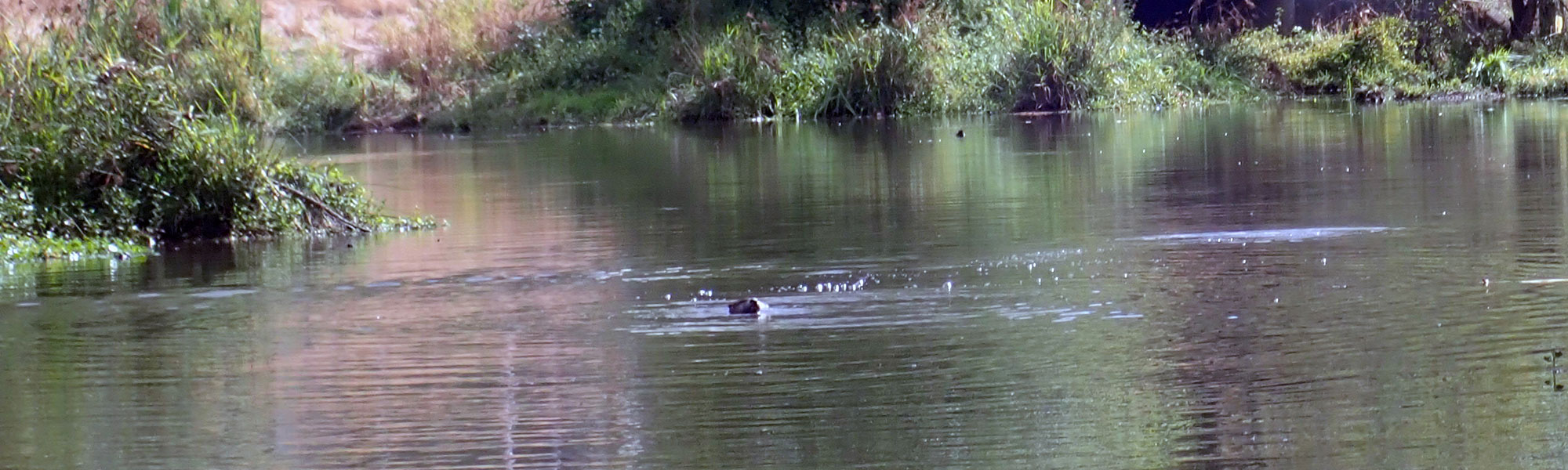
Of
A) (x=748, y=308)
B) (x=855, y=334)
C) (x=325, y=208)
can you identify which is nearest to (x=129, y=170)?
(x=325, y=208)

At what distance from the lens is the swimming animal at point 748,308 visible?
27.8 ft

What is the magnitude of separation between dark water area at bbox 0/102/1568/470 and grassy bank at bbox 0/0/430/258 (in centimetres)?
47

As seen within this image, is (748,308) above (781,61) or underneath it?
underneath

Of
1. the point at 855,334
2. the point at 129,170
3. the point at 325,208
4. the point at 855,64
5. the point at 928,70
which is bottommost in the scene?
the point at 855,334

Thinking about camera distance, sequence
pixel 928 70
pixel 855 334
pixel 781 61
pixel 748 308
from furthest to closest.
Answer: pixel 781 61 → pixel 928 70 → pixel 748 308 → pixel 855 334

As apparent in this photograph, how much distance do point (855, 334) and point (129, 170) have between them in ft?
20.9

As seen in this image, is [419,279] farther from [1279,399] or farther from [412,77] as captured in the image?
[412,77]

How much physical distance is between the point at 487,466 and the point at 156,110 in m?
7.60

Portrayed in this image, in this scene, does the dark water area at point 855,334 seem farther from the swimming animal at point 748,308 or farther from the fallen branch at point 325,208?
the fallen branch at point 325,208

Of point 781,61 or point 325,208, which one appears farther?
point 781,61

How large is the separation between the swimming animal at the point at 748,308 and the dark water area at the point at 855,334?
83 millimetres

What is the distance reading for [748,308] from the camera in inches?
335

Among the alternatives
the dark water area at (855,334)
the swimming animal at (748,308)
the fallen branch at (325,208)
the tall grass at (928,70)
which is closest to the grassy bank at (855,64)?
the tall grass at (928,70)

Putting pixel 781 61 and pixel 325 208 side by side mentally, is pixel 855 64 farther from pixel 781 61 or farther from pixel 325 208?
pixel 325 208
